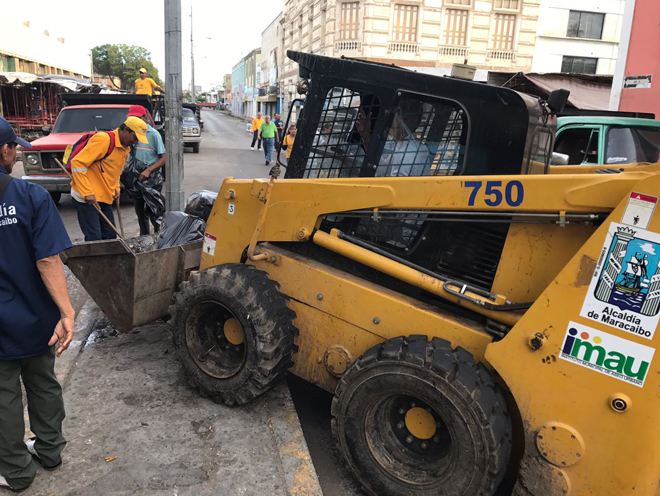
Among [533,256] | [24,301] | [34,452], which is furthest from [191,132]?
[533,256]

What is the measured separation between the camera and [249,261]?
3555 mm

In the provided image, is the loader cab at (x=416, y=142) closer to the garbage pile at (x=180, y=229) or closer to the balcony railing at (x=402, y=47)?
the garbage pile at (x=180, y=229)

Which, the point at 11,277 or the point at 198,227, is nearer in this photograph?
the point at 11,277

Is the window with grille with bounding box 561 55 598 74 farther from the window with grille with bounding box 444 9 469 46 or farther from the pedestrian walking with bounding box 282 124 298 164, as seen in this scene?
the pedestrian walking with bounding box 282 124 298 164

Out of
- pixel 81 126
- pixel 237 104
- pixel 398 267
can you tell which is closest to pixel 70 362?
pixel 398 267

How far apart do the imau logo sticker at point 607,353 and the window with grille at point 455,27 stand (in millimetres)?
31432

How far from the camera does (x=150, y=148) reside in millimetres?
6770

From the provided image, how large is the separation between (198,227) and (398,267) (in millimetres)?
2551

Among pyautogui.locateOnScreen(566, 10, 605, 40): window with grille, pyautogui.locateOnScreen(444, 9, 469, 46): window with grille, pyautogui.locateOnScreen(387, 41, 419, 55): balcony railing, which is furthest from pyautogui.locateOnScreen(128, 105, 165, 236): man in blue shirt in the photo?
pyautogui.locateOnScreen(566, 10, 605, 40): window with grille

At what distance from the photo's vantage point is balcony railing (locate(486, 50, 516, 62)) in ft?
101

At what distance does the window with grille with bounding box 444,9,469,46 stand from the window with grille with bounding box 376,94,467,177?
99.8ft

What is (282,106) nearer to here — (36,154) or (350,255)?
(36,154)

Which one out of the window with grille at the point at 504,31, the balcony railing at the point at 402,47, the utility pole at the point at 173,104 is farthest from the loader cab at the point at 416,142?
the window with grille at the point at 504,31

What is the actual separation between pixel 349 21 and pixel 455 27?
6400 mm
